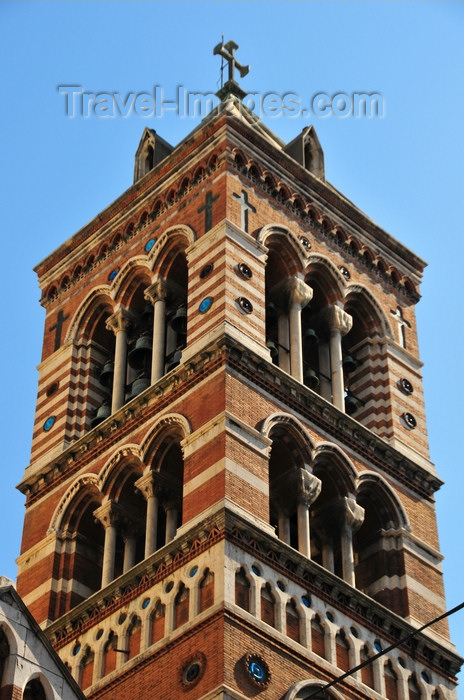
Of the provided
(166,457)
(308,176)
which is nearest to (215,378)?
(166,457)

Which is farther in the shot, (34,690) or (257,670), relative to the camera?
(257,670)

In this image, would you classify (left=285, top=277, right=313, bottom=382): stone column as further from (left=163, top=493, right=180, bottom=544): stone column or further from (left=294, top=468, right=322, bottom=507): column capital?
(left=163, top=493, right=180, bottom=544): stone column

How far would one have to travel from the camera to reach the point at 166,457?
3509cm

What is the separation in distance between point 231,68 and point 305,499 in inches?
592

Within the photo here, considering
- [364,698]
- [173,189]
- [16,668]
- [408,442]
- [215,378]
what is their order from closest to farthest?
[16,668] < [364,698] < [215,378] < [408,442] < [173,189]

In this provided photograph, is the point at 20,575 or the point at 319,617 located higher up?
the point at 20,575

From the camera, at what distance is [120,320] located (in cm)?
3919

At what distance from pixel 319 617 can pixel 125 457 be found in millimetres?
5632

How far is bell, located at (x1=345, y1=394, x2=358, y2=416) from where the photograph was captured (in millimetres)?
38562

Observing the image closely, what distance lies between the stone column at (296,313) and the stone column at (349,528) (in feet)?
9.88

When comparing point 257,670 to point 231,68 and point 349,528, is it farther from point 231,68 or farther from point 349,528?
point 231,68

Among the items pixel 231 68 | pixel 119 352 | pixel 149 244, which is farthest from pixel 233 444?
pixel 231 68

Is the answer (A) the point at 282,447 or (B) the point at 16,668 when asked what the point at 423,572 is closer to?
(A) the point at 282,447

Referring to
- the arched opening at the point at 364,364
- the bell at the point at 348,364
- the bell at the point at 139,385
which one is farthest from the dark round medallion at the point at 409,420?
the bell at the point at 139,385
